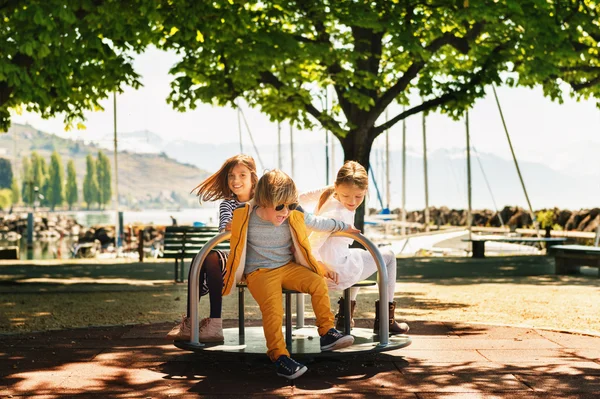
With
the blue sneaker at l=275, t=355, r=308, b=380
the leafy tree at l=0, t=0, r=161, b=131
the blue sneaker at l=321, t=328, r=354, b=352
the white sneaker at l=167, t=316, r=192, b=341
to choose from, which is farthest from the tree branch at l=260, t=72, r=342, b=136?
the blue sneaker at l=275, t=355, r=308, b=380

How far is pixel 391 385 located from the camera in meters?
5.87

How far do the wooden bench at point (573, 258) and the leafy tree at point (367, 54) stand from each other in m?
4.26

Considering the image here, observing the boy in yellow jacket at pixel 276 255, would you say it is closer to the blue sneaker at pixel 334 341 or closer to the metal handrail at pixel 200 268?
the blue sneaker at pixel 334 341

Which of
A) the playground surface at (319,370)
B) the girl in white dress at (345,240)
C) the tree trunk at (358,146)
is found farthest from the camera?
the tree trunk at (358,146)

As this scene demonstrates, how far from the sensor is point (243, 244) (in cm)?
637

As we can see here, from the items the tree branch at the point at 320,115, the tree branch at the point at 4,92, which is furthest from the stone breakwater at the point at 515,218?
the tree branch at the point at 4,92

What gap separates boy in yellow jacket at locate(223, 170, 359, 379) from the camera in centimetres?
630

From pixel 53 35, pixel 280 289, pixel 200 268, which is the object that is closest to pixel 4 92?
pixel 53 35

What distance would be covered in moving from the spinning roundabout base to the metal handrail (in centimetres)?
8

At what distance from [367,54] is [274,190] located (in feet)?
44.2

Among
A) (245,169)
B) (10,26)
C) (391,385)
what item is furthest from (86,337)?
(10,26)

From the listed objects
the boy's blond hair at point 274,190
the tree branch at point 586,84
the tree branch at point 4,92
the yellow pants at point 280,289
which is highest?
the tree branch at point 586,84

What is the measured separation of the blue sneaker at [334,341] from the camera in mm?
6309

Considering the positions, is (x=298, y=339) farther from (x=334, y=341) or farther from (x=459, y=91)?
(x=459, y=91)
